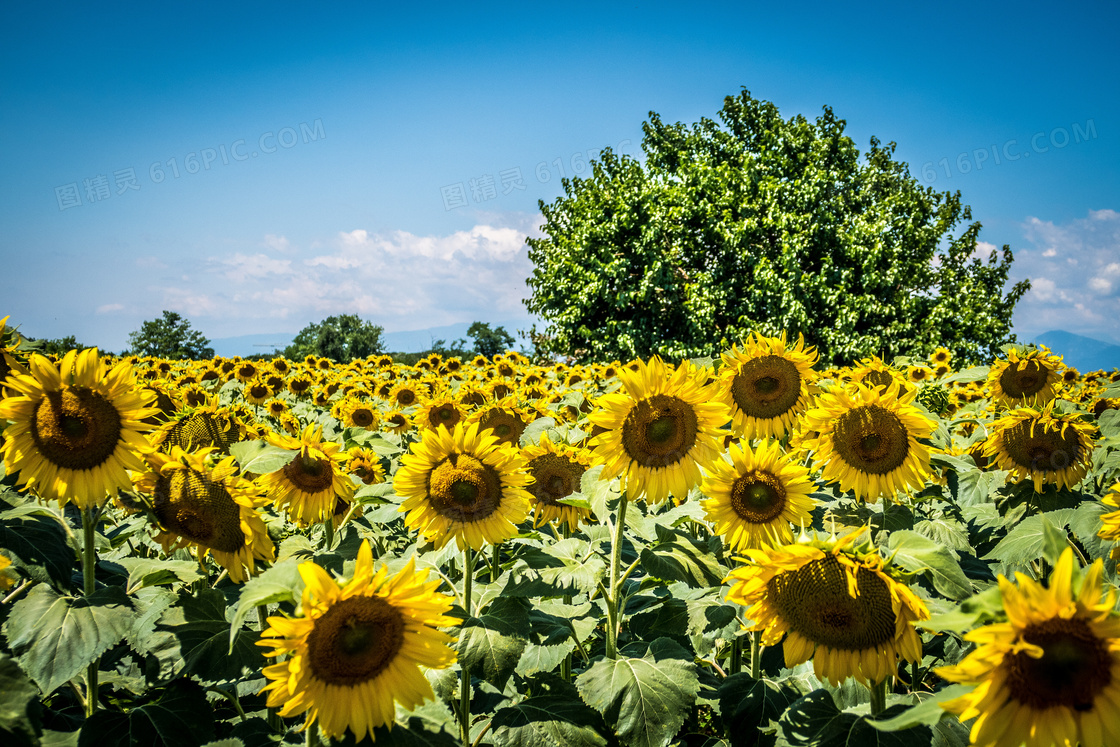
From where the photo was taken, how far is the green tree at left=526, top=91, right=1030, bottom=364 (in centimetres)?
2327

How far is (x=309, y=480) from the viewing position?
2834 millimetres

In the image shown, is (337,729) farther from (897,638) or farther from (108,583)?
(897,638)

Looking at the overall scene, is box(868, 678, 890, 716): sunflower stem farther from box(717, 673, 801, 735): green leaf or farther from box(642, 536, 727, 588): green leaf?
box(642, 536, 727, 588): green leaf

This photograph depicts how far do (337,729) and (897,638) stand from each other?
1.67m

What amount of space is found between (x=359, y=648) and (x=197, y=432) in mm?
1705

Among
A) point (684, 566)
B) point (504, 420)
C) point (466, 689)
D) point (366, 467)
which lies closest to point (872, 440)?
point (684, 566)

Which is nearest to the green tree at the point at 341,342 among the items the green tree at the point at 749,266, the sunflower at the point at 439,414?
the green tree at the point at 749,266

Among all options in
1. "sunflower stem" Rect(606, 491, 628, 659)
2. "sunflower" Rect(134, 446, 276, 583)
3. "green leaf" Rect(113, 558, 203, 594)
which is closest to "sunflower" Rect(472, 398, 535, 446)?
"sunflower stem" Rect(606, 491, 628, 659)

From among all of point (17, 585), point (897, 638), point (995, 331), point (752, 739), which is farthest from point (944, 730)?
point (995, 331)

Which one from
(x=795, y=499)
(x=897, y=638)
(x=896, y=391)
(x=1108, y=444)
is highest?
(x=896, y=391)

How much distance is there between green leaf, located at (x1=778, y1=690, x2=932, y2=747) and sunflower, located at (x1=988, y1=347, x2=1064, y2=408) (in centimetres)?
424

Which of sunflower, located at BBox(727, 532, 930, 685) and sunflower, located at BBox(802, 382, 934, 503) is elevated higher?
sunflower, located at BBox(802, 382, 934, 503)

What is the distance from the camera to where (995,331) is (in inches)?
1013

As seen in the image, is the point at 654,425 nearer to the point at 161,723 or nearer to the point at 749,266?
the point at 161,723
